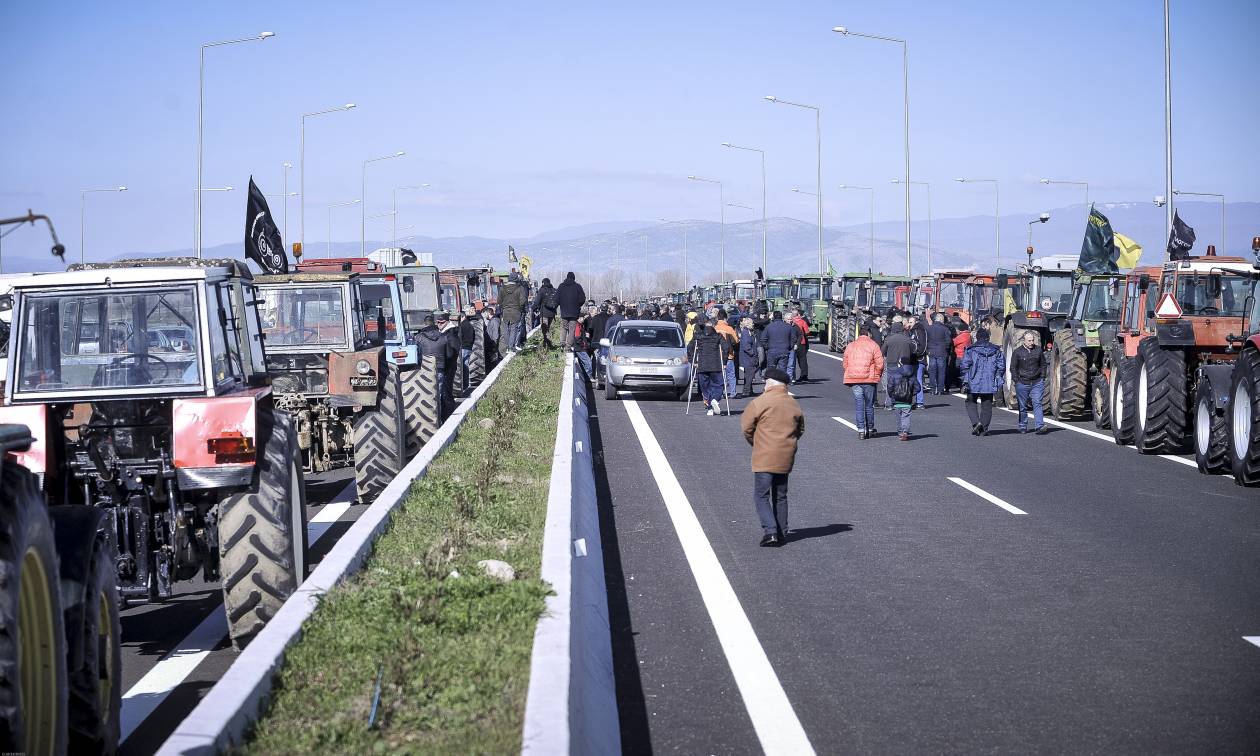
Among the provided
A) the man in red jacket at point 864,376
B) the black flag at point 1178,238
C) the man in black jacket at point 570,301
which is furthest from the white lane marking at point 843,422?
the man in black jacket at point 570,301

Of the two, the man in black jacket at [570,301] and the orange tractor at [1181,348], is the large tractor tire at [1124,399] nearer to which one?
the orange tractor at [1181,348]

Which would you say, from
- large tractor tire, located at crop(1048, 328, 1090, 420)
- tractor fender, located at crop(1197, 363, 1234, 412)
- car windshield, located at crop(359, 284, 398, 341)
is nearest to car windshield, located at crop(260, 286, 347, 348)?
car windshield, located at crop(359, 284, 398, 341)

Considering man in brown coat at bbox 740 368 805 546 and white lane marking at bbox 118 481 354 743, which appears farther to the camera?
man in brown coat at bbox 740 368 805 546

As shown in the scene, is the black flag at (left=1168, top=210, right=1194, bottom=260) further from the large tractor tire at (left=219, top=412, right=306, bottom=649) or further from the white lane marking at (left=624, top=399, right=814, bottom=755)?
the large tractor tire at (left=219, top=412, right=306, bottom=649)

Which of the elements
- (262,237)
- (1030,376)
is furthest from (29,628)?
(1030,376)

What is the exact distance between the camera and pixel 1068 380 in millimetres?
25094

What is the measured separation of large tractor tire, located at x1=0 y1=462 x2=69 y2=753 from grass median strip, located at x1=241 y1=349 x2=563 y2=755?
729 millimetres

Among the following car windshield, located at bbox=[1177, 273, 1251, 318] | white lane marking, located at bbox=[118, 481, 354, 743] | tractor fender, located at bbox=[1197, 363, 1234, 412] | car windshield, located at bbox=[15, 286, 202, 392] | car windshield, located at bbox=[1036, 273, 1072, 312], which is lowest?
white lane marking, located at bbox=[118, 481, 354, 743]

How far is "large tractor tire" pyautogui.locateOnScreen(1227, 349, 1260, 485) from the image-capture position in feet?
51.8

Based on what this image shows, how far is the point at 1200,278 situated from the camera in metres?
20.1

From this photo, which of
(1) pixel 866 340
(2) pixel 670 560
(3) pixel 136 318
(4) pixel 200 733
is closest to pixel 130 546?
(3) pixel 136 318

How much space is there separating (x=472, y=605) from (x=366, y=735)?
220 cm

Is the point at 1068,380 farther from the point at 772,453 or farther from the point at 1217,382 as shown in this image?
the point at 772,453

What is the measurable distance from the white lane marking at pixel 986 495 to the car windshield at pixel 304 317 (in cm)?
686
